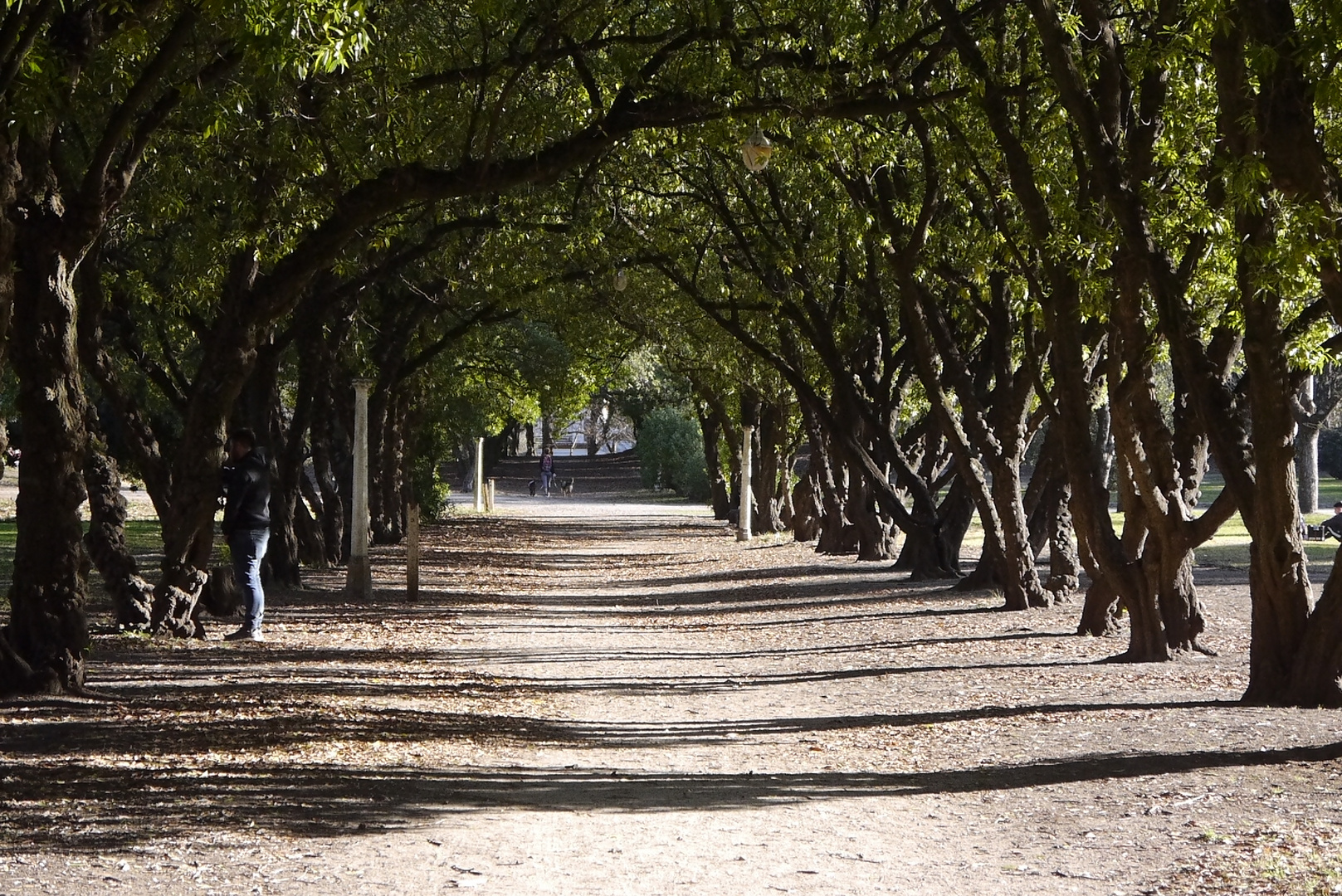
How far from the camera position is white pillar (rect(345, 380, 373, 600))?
1838 cm

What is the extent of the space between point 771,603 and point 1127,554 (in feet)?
22.7

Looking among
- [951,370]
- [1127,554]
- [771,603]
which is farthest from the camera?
[771,603]

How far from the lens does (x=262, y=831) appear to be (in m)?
6.68

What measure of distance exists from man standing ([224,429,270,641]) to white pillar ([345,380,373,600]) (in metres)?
4.36

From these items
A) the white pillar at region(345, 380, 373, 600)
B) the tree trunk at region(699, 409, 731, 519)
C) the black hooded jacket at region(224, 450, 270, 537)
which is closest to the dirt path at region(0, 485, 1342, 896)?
the black hooded jacket at region(224, 450, 270, 537)

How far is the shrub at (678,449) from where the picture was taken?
62031 mm

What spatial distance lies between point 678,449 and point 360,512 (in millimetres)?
44821

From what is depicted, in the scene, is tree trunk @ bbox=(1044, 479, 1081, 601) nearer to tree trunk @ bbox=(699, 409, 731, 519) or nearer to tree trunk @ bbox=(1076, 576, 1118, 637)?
tree trunk @ bbox=(1076, 576, 1118, 637)

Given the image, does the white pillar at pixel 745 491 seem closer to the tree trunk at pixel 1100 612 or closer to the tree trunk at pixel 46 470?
the tree trunk at pixel 1100 612

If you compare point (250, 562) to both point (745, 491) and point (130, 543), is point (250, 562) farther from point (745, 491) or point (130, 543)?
point (745, 491)

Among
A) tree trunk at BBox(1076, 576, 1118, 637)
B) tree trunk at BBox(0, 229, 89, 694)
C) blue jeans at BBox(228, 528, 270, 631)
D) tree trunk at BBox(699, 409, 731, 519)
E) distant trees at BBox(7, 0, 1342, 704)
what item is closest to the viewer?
distant trees at BBox(7, 0, 1342, 704)

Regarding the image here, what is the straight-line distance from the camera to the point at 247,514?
13734 mm

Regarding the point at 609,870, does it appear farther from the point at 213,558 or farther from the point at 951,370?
the point at 213,558

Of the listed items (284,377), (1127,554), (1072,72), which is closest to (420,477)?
(284,377)
